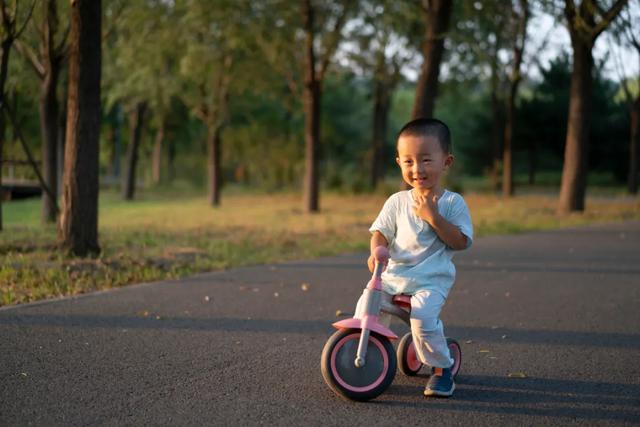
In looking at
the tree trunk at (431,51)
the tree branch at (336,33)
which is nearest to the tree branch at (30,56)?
the tree branch at (336,33)

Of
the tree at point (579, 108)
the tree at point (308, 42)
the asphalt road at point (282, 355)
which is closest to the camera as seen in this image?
the asphalt road at point (282, 355)

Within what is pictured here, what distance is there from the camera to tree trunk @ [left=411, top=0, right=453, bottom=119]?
15.0 metres

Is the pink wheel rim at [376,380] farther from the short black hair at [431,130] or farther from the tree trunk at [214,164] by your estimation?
the tree trunk at [214,164]

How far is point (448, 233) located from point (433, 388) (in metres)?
0.88

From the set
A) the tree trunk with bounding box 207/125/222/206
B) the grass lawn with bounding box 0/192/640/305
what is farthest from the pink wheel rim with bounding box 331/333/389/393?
the tree trunk with bounding box 207/125/222/206

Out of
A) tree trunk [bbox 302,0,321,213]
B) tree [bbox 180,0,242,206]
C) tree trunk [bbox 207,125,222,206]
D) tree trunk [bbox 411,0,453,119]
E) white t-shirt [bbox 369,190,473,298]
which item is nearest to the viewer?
white t-shirt [bbox 369,190,473,298]

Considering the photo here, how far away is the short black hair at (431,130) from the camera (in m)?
3.90

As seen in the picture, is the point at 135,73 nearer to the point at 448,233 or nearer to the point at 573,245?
the point at 573,245

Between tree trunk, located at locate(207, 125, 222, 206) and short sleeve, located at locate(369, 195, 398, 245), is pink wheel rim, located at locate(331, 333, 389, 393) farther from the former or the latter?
tree trunk, located at locate(207, 125, 222, 206)

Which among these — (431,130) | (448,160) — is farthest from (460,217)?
(431,130)

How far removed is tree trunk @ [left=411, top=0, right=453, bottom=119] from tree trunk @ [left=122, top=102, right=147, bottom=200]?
585 inches

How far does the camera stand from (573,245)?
11.6 m

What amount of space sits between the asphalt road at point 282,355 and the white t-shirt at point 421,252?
2.11 ft

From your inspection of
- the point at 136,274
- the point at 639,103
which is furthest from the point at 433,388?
the point at 639,103
